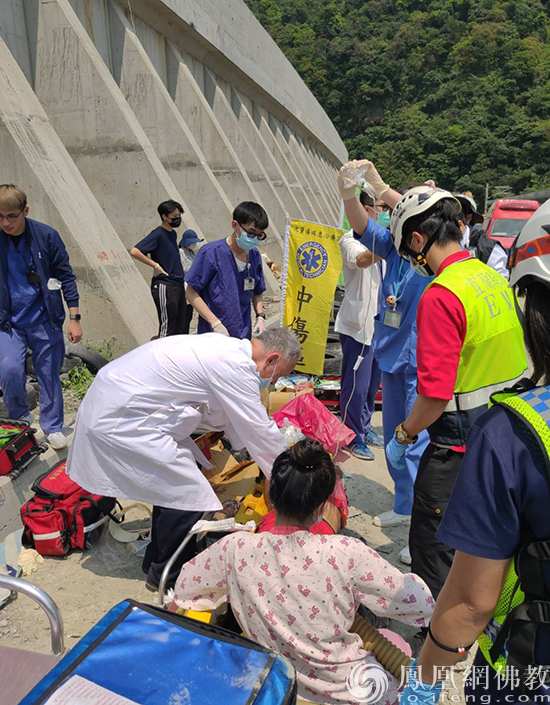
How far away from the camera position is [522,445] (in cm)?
100

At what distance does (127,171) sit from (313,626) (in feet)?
24.0

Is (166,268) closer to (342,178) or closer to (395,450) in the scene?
(342,178)

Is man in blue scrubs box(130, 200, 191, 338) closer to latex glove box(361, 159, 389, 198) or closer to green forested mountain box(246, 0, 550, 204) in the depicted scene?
latex glove box(361, 159, 389, 198)

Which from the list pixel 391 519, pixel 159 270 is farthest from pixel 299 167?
pixel 391 519

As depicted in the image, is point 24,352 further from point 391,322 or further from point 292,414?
point 391,322

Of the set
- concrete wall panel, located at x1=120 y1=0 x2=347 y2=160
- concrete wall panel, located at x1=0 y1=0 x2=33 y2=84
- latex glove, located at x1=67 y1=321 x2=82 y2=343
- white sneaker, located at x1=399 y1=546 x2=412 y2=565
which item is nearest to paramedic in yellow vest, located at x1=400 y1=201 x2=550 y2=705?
white sneaker, located at x1=399 y1=546 x2=412 y2=565

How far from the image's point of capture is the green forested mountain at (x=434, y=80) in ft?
153

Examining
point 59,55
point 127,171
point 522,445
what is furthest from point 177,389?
point 59,55

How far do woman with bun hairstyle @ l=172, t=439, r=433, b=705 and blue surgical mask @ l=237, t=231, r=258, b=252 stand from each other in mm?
2785

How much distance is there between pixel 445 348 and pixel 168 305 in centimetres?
447

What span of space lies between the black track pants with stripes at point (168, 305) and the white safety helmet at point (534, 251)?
516cm

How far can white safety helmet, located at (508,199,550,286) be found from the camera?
107cm

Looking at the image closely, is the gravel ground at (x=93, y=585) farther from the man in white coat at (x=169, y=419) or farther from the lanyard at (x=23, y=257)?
the lanyard at (x=23, y=257)

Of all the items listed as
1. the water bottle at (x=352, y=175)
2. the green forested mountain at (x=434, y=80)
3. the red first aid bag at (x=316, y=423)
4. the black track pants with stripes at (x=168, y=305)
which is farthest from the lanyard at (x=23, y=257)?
the green forested mountain at (x=434, y=80)
